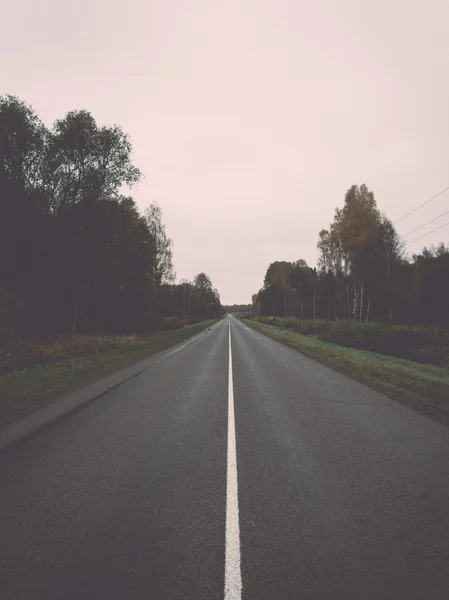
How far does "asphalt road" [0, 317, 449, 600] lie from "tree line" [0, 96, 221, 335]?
44.3ft

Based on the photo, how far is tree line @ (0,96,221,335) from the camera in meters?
17.4

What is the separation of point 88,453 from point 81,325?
70.1ft

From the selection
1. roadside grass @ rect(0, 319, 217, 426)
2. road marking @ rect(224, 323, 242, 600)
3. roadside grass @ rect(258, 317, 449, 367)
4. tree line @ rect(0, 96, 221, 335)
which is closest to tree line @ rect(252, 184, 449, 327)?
roadside grass @ rect(258, 317, 449, 367)

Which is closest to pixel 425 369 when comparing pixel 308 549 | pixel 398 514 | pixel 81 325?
pixel 398 514

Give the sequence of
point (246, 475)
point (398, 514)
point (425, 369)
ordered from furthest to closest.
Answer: point (425, 369) → point (246, 475) → point (398, 514)

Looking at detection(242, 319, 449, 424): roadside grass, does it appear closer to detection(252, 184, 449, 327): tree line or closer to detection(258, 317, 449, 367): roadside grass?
detection(258, 317, 449, 367): roadside grass

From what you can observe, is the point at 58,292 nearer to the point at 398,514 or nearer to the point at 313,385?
the point at 313,385

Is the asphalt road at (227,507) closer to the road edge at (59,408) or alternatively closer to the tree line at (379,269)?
the road edge at (59,408)

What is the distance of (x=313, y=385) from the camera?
8.95 meters

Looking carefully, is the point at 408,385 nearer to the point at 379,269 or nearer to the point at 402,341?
the point at 402,341

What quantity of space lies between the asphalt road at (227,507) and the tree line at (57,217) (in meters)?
13.5

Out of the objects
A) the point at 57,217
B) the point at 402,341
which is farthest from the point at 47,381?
the point at 402,341

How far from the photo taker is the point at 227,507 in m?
3.14

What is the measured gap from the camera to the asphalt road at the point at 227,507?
2213mm
